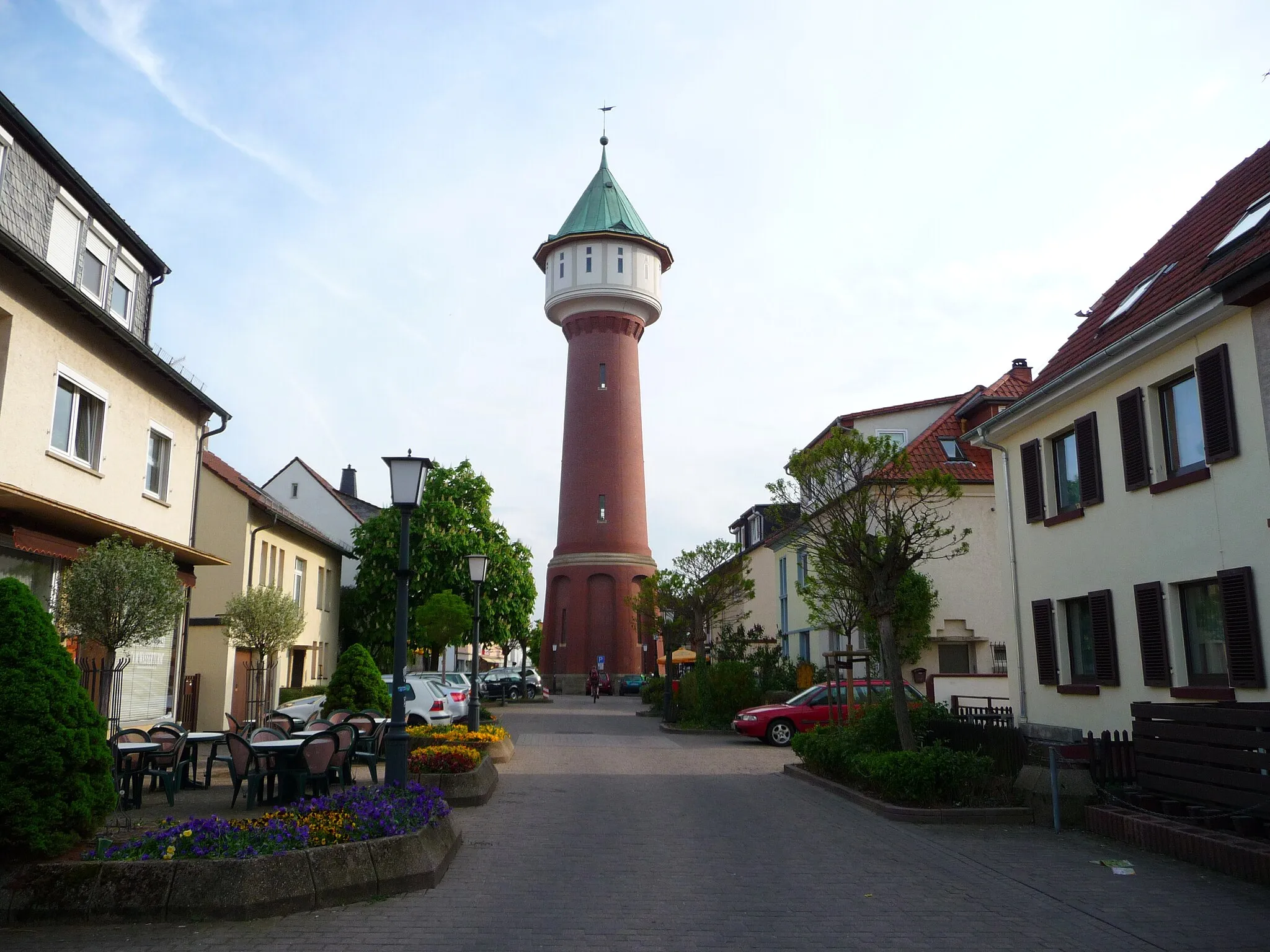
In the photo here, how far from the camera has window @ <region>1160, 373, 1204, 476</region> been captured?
45.5 ft

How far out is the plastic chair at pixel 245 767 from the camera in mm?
11906

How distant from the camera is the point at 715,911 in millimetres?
7605

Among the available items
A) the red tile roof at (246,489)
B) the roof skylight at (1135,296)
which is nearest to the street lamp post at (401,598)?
the roof skylight at (1135,296)

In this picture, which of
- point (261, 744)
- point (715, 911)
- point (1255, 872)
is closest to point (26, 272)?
point (261, 744)

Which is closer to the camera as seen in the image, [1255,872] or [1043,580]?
[1255,872]

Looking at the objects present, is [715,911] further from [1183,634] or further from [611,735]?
[611,735]

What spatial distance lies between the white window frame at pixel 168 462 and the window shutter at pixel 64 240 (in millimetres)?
3378

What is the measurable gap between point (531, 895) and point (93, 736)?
11.5 ft

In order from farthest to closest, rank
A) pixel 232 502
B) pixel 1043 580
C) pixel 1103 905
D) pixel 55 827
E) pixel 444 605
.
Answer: pixel 444 605 → pixel 232 502 → pixel 1043 580 → pixel 1103 905 → pixel 55 827

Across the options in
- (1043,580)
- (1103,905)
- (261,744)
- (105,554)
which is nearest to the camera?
(1103,905)

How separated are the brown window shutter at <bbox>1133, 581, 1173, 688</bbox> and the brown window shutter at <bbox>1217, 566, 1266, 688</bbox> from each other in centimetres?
125

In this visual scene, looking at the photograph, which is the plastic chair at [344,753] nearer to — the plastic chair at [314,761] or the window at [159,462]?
the plastic chair at [314,761]

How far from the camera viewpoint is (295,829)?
25.6 feet

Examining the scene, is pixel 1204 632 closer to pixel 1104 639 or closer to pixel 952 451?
pixel 1104 639
